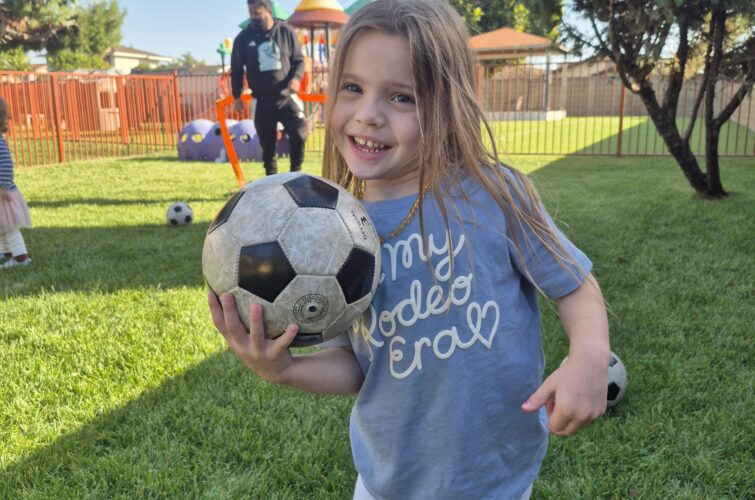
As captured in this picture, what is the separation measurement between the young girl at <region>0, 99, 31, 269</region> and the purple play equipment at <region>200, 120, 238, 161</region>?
8.58 metres

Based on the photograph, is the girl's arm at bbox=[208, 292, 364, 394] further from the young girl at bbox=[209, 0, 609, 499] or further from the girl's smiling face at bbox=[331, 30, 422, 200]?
the girl's smiling face at bbox=[331, 30, 422, 200]

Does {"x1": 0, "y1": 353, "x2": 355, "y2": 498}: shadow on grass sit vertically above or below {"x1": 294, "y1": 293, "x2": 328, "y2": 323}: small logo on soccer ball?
below

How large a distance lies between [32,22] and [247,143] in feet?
55.4

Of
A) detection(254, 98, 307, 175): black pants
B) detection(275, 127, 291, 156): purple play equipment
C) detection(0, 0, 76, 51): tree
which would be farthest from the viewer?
detection(0, 0, 76, 51): tree

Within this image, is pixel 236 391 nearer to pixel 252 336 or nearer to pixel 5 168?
pixel 252 336

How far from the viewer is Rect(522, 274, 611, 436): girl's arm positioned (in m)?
1.23

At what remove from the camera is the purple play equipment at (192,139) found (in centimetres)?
1438

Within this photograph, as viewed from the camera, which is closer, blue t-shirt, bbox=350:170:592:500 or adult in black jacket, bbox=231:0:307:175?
blue t-shirt, bbox=350:170:592:500

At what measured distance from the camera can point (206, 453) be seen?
2549mm

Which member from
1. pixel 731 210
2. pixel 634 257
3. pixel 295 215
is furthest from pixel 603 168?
pixel 295 215

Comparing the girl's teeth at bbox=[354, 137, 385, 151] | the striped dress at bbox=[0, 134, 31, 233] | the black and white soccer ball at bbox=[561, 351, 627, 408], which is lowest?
the black and white soccer ball at bbox=[561, 351, 627, 408]

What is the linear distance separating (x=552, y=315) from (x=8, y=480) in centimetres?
305

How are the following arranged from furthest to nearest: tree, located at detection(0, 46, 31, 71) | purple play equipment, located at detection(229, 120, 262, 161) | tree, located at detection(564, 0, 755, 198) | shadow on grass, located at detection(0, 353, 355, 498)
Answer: tree, located at detection(0, 46, 31, 71)
purple play equipment, located at detection(229, 120, 262, 161)
tree, located at detection(564, 0, 755, 198)
shadow on grass, located at detection(0, 353, 355, 498)

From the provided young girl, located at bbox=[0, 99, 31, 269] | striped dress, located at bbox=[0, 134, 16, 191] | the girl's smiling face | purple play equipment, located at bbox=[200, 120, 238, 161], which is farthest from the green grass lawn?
purple play equipment, located at bbox=[200, 120, 238, 161]
